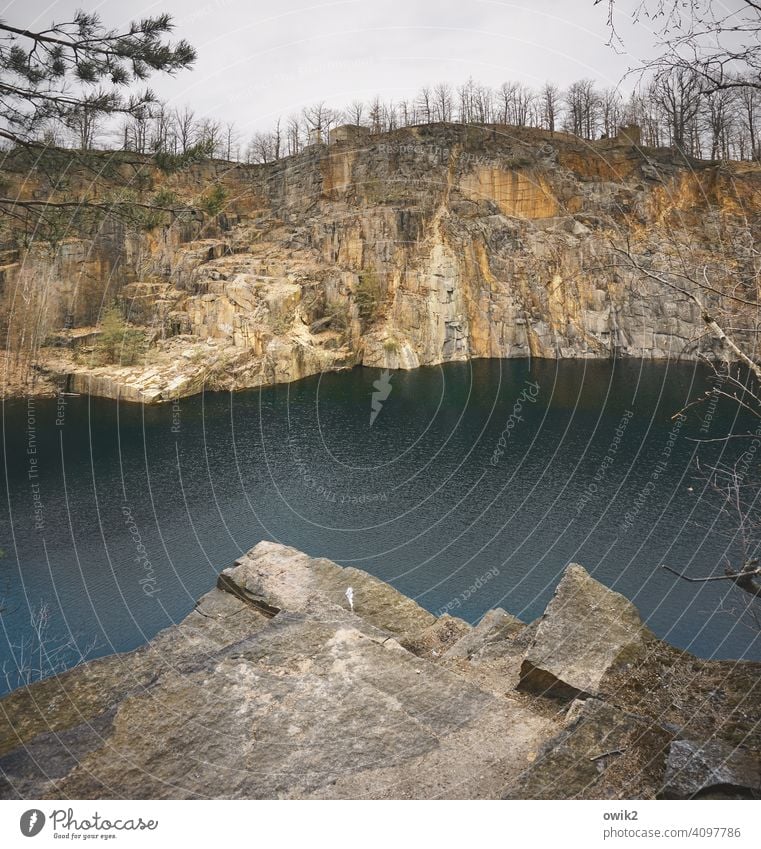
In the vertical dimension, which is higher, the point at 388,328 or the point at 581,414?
the point at 388,328

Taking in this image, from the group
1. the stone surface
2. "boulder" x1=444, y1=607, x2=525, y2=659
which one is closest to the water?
"boulder" x1=444, y1=607, x2=525, y2=659

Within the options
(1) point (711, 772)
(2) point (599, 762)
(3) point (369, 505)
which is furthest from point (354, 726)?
(3) point (369, 505)

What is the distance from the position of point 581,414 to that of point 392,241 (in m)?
27.9

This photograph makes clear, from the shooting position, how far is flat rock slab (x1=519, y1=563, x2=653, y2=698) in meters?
8.21

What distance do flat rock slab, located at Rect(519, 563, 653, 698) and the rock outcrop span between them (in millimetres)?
55

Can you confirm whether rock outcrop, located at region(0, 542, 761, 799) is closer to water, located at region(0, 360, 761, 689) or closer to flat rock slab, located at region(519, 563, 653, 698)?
flat rock slab, located at region(519, 563, 653, 698)

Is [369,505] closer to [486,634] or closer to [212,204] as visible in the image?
[486,634]

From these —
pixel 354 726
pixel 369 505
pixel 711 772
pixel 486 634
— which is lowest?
pixel 369 505

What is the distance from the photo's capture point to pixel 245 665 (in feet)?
27.2

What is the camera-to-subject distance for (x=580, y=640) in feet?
29.5

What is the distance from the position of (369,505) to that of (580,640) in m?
17.6

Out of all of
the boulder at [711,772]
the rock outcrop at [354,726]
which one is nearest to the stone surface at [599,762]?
the rock outcrop at [354,726]

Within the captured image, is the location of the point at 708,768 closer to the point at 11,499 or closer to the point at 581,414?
the point at 11,499

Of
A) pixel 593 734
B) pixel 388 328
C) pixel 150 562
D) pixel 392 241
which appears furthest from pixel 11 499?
pixel 392 241
